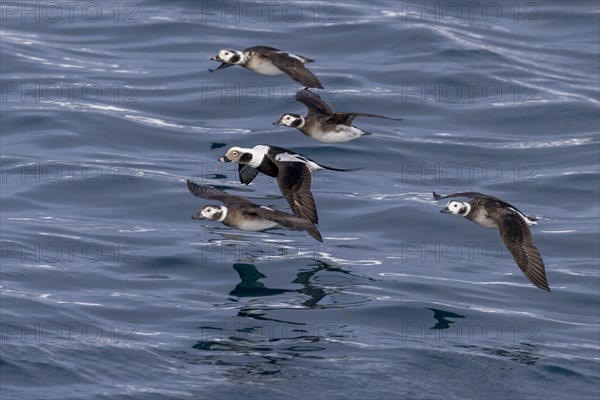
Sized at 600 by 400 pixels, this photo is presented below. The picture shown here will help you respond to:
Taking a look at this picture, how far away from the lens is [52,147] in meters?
26.7

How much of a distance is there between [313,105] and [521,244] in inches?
200

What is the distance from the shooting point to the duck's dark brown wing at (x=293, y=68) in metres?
23.0

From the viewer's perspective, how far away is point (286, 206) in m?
23.7

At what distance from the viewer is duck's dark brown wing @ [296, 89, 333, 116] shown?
23.0 meters

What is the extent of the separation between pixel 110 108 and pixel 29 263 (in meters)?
7.59

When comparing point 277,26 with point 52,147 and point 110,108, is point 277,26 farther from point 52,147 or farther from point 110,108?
point 52,147

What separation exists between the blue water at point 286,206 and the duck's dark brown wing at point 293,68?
6.84 feet

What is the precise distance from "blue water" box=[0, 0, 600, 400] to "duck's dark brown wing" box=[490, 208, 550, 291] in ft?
3.34
